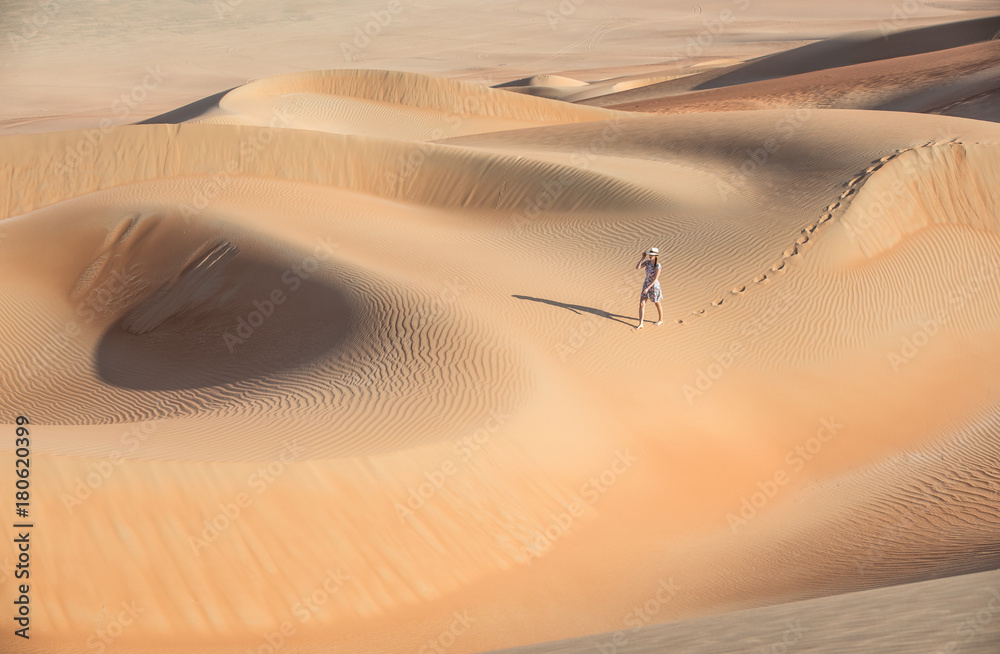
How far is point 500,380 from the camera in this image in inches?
371

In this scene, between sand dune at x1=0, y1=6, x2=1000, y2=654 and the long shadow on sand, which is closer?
sand dune at x1=0, y1=6, x2=1000, y2=654

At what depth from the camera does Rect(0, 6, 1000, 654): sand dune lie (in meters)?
6.57

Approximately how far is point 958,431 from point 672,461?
12.9ft

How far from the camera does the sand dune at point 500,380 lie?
21.6 feet

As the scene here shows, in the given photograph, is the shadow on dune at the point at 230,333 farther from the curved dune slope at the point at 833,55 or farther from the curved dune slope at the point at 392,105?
the curved dune slope at the point at 833,55

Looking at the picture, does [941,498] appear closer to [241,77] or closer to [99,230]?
[99,230]

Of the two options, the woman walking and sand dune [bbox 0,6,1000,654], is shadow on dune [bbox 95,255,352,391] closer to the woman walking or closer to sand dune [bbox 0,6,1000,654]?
sand dune [bbox 0,6,1000,654]

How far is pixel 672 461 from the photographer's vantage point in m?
9.07

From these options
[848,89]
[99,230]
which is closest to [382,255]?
[99,230]

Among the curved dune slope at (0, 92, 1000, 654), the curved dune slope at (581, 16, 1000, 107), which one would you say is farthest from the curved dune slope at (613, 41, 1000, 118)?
the curved dune slope at (0, 92, 1000, 654)

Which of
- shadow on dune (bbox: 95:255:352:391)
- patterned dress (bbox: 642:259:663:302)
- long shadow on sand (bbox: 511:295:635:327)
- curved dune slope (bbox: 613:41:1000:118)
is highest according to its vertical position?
curved dune slope (bbox: 613:41:1000:118)

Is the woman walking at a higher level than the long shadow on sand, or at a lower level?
higher

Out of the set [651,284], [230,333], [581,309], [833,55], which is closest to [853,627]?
[651,284]

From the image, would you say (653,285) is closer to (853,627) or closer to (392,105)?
(853,627)
